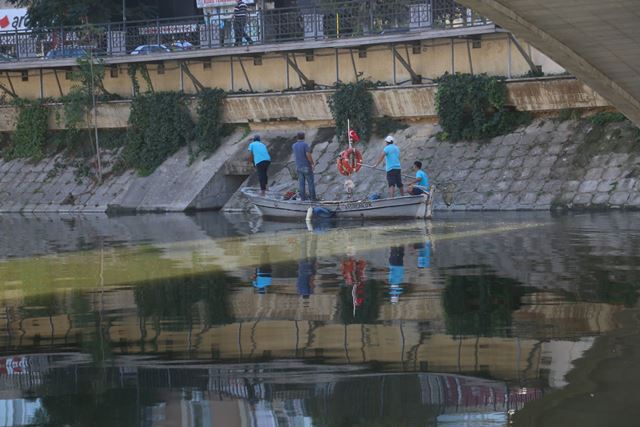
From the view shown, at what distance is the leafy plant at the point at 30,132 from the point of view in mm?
44906

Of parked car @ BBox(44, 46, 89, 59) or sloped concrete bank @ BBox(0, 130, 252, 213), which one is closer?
sloped concrete bank @ BBox(0, 130, 252, 213)

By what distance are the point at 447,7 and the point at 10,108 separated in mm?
18748

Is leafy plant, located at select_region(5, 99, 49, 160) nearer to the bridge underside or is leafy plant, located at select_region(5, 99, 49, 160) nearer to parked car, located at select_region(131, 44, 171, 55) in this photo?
parked car, located at select_region(131, 44, 171, 55)

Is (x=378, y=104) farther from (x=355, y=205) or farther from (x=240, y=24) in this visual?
(x=355, y=205)

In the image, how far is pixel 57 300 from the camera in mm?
14617

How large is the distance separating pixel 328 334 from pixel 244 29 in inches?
1186

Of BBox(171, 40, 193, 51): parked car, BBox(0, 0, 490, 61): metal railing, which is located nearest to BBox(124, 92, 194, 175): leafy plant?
BBox(171, 40, 193, 51): parked car

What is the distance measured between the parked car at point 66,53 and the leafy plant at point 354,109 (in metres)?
10.9

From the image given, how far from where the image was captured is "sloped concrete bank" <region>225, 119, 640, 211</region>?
30312 mm

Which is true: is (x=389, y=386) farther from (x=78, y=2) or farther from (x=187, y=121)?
(x=78, y=2)

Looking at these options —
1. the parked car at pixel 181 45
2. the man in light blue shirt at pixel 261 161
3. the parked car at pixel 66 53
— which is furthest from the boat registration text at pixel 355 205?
the parked car at pixel 66 53

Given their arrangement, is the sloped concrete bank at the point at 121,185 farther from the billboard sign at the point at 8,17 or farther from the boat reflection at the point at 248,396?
the boat reflection at the point at 248,396

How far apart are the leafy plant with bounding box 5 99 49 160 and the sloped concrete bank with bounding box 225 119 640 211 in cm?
1288

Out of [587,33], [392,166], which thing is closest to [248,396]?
[587,33]
